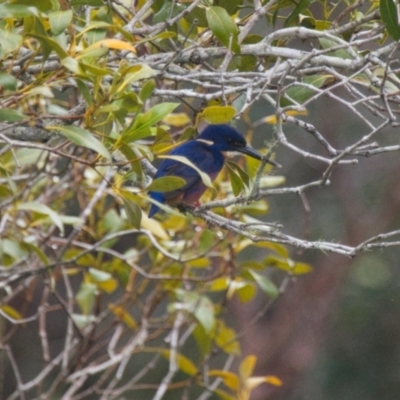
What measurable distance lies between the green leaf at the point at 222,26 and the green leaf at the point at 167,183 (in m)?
0.40

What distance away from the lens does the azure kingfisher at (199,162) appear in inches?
131

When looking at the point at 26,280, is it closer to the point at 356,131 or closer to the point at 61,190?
the point at 61,190

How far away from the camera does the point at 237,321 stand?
8.03 meters

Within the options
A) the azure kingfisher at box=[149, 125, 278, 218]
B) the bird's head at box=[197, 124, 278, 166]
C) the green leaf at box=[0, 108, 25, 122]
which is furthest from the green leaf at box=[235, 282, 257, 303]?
the green leaf at box=[0, 108, 25, 122]

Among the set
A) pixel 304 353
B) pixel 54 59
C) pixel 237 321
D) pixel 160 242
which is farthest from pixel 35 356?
pixel 54 59

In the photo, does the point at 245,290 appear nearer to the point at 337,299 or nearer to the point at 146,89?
the point at 146,89

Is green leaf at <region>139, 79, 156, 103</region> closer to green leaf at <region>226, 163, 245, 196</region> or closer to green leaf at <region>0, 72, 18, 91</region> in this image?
green leaf at <region>0, 72, 18, 91</region>

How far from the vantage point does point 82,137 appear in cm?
212

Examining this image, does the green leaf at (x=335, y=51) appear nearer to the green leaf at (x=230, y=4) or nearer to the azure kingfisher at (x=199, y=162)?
the green leaf at (x=230, y=4)

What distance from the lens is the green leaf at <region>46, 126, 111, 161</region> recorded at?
6.81 ft

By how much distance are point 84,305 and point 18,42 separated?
1874 millimetres

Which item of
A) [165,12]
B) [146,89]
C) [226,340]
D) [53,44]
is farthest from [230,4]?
[226,340]

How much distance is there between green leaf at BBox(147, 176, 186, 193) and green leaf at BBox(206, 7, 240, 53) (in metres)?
0.40

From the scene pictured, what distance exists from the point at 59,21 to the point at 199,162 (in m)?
1.40
